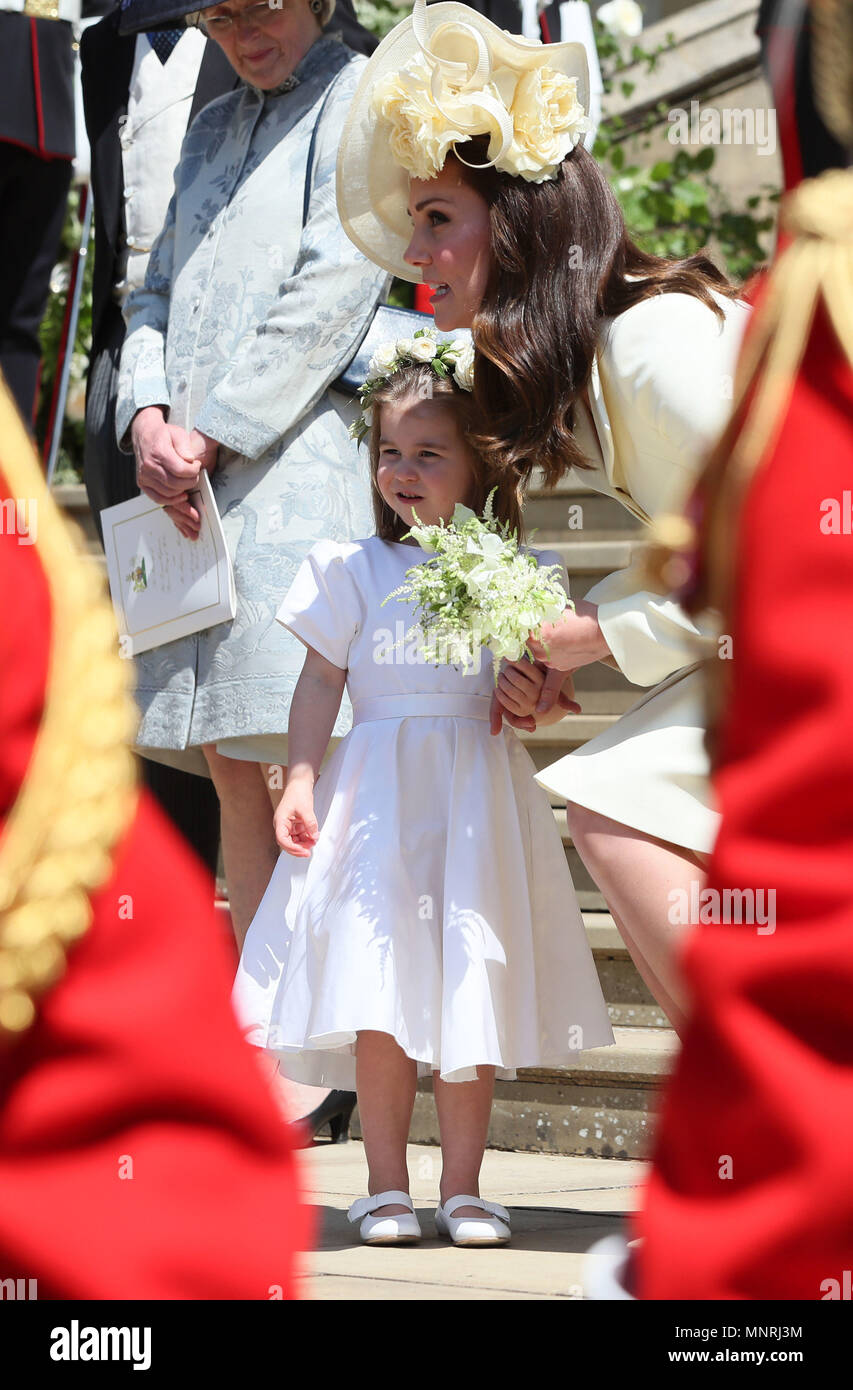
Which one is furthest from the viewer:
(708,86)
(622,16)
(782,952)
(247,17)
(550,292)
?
(708,86)

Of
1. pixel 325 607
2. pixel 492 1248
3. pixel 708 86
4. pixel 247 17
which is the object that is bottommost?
pixel 492 1248

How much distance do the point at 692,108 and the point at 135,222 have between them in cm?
368

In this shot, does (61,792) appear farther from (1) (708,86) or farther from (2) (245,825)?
(1) (708,86)

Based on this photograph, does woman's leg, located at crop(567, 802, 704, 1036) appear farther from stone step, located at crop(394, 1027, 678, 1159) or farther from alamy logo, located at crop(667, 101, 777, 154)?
alamy logo, located at crop(667, 101, 777, 154)

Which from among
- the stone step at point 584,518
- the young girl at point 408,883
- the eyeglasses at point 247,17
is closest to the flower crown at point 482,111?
the young girl at point 408,883

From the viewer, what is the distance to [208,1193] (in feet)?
2.42

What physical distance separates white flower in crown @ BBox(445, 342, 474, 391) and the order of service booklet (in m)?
0.45

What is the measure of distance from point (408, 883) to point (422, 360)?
0.80 m

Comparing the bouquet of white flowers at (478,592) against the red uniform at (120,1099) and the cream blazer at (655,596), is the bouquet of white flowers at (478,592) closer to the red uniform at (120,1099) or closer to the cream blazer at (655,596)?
the cream blazer at (655,596)

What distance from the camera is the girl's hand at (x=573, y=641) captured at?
231 cm

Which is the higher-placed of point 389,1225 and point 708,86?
point 708,86

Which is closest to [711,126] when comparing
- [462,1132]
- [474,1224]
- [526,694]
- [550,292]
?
[550,292]

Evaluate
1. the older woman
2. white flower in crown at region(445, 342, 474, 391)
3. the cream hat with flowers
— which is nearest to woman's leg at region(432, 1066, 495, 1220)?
the older woman

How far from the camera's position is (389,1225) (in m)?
2.32
